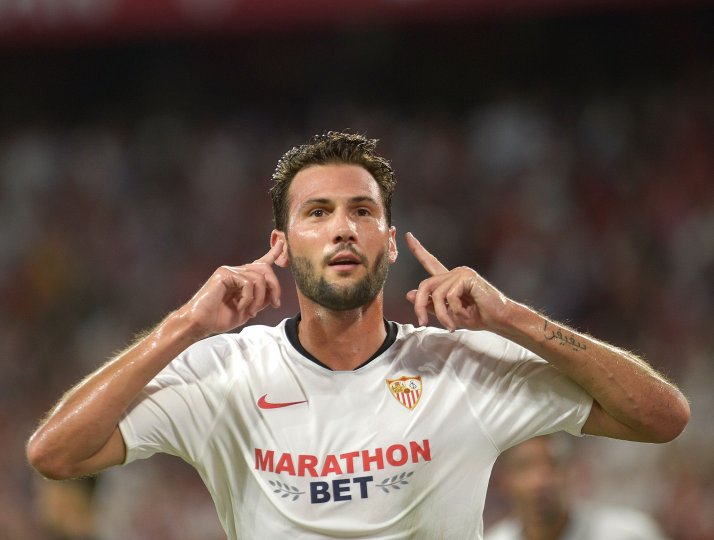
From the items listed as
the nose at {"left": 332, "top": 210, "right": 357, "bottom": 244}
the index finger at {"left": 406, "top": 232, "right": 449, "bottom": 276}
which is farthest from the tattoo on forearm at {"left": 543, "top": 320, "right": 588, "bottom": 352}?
the nose at {"left": 332, "top": 210, "right": 357, "bottom": 244}

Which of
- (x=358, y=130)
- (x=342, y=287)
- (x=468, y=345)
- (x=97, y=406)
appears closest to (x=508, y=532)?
(x=468, y=345)

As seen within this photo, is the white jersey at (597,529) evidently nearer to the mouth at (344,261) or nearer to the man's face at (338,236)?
the man's face at (338,236)

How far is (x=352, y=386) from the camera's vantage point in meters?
3.55

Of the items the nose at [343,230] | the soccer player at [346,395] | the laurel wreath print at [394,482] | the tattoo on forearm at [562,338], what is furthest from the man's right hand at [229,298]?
the tattoo on forearm at [562,338]

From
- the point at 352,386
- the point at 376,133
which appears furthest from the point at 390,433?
the point at 376,133

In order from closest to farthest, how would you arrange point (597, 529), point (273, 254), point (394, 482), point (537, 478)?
1. point (394, 482)
2. point (273, 254)
3. point (537, 478)
4. point (597, 529)

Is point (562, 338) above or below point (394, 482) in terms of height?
above

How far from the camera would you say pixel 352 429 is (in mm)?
3432

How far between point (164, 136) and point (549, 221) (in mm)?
4808

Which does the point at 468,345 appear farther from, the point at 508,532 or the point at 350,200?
the point at 508,532

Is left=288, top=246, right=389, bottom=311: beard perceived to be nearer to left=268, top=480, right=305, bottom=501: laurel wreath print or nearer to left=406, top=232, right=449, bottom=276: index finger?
left=406, top=232, right=449, bottom=276: index finger

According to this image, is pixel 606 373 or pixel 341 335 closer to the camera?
pixel 606 373

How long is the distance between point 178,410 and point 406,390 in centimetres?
83

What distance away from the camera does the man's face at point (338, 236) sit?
11.6 ft
